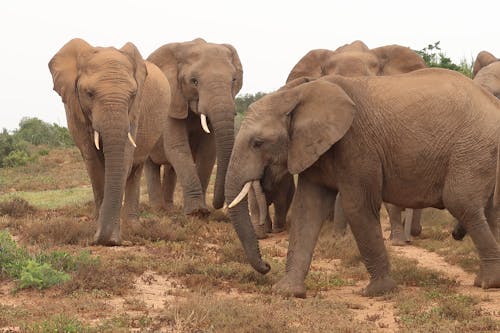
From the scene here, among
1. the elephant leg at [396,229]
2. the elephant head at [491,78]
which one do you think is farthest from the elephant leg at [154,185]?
the elephant head at [491,78]

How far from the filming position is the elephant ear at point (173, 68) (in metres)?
14.0

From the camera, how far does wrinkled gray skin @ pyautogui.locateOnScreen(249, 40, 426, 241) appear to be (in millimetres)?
12922

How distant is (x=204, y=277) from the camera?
9078mm

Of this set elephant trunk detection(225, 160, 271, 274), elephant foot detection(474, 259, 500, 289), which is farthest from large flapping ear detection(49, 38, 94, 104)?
elephant foot detection(474, 259, 500, 289)

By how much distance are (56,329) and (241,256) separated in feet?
13.7

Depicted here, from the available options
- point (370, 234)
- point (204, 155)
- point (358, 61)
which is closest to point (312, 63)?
point (358, 61)

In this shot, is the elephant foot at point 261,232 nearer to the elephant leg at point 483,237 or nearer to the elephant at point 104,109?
the elephant at point 104,109

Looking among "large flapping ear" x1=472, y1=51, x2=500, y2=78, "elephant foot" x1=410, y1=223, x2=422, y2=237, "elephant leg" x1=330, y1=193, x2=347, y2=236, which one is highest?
"large flapping ear" x1=472, y1=51, x2=500, y2=78

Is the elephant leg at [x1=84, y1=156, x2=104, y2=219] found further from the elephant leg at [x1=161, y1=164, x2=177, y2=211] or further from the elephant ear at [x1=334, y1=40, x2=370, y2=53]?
the elephant ear at [x1=334, y1=40, x2=370, y2=53]

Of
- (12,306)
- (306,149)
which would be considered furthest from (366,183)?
(12,306)

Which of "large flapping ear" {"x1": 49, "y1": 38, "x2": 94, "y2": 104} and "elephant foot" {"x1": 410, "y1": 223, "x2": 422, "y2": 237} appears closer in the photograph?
"large flapping ear" {"x1": 49, "y1": 38, "x2": 94, "y2": 104}

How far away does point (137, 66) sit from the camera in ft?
37.5

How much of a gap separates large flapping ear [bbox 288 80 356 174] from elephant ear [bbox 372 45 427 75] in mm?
5638

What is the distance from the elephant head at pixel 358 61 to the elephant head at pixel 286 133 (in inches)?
188
